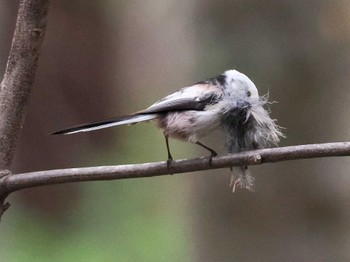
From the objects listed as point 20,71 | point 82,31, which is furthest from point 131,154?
point 20,71

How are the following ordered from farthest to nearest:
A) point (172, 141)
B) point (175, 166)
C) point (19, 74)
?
point (172, 141) < point (19, 74) < point (175, 166)

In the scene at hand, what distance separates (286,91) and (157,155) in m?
1.69

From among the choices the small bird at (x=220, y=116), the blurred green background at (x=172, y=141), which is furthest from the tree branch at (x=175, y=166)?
the blurred green background at (x=172, y=141)

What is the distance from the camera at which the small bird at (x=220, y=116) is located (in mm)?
735

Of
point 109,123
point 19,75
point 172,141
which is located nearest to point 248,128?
point 109,123

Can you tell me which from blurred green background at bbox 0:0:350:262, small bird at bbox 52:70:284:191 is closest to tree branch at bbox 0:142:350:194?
small bird at bbox 52:70:284:191

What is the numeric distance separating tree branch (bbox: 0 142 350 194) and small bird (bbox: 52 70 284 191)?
23 millimetres

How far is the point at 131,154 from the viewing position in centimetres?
308

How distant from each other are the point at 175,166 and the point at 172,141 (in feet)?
5.66

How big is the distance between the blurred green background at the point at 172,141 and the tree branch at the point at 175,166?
1.29ft

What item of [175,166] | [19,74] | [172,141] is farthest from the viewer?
[172,141]

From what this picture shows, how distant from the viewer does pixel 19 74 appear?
2.79 ft

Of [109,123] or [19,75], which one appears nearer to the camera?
[109,123]

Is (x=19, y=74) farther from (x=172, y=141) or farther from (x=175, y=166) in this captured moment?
(x=172, y=141)
